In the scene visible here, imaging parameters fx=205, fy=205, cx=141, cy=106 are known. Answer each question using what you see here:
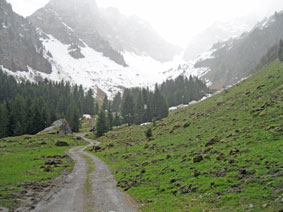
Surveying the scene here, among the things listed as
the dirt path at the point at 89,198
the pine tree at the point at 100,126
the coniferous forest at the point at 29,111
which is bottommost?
the dirt path at the point at 89,198

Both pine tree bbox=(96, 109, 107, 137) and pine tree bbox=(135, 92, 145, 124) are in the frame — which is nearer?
pine tree bbox=(96, 109, 107, 137)

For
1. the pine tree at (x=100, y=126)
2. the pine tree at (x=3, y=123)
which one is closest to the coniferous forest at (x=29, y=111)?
the pine tree at (x=3, y=123)

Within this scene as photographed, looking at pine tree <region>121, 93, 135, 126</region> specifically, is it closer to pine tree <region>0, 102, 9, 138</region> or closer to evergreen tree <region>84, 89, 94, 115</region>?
evergreen tree <region>84, 89, 94, 115</region>

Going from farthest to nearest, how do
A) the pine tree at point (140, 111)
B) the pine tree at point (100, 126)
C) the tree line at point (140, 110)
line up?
1. the pine tree at point (140, 111)
2. the tree line at point (140, 110)
3. the pine tree at point (100, 126)

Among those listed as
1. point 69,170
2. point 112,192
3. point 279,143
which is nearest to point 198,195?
point 112,192

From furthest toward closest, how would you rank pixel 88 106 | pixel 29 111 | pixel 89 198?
pixel 88 106, pixel 29 111, pixel 89 198

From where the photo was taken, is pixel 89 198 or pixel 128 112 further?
pixel 128 112

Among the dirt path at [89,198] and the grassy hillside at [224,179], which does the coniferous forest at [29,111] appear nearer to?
the dirt path at [89,198]

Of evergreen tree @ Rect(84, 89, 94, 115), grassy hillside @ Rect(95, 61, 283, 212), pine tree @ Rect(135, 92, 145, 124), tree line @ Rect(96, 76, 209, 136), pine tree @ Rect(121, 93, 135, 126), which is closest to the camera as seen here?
grassy hillside @ Rect(95, 61, 283, 212)

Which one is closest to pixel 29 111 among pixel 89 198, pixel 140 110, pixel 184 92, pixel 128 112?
pixel 128 112

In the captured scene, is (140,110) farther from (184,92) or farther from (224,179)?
(224,179)

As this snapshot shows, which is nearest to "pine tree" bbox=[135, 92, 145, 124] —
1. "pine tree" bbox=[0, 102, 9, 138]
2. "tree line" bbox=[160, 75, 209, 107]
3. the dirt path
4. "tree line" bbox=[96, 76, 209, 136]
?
"tree line" bbox=[96, 76, 209, 136]

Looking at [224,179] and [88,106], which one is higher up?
[88,106]

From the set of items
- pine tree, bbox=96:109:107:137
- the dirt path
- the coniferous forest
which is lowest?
the dirt path
